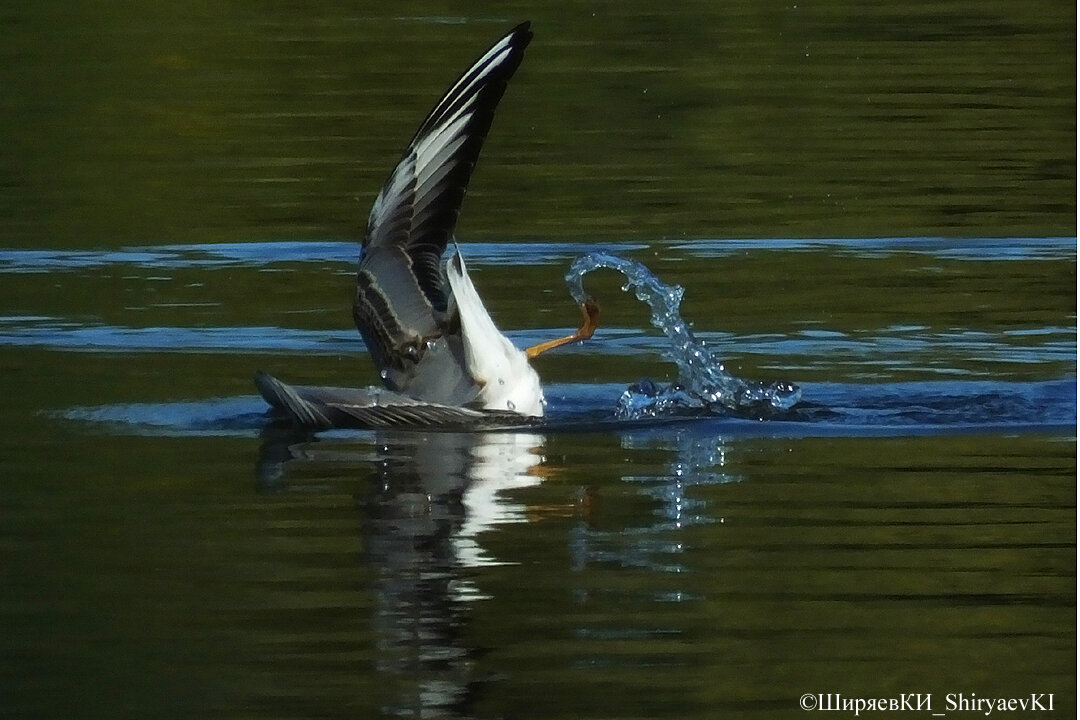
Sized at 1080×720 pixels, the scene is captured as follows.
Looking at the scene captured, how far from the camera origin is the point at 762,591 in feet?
23.5

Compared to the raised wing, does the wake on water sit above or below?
below

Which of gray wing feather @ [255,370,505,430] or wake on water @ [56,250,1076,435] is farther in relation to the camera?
wake on water @ [56,250,1076,435]

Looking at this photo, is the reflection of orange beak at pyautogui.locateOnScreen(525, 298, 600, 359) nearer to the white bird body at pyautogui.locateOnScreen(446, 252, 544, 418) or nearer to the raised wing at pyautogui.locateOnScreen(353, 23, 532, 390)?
the white bird body at pyautogui.locateOnScreen(446, 252, 544, 418)

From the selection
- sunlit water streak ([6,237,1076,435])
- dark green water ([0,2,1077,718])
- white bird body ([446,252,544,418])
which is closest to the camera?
dark green water ([0,2,1077,718])

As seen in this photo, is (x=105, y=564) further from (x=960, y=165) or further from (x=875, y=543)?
(x=960, y=165)

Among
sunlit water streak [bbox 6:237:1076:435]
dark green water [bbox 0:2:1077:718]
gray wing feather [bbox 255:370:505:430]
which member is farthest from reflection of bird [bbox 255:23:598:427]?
sunlit water streak [bbox 6:237:1076:435]

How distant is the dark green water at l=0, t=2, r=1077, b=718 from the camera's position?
655cm

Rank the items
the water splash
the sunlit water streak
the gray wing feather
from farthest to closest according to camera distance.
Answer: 1. the water splash
2. the sunlit water streak
3. the gray wing feather

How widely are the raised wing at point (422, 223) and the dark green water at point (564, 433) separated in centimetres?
44

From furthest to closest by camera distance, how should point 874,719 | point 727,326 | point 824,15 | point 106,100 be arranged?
point 824,15
point 106,100
point 727,326
point 874,719

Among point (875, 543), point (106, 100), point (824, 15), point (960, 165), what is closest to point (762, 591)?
point (875, 543)

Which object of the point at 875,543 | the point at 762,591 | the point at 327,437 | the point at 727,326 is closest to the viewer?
the point at 762,591

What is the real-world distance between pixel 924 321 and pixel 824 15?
16.9 metres

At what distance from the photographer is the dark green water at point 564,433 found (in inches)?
258
